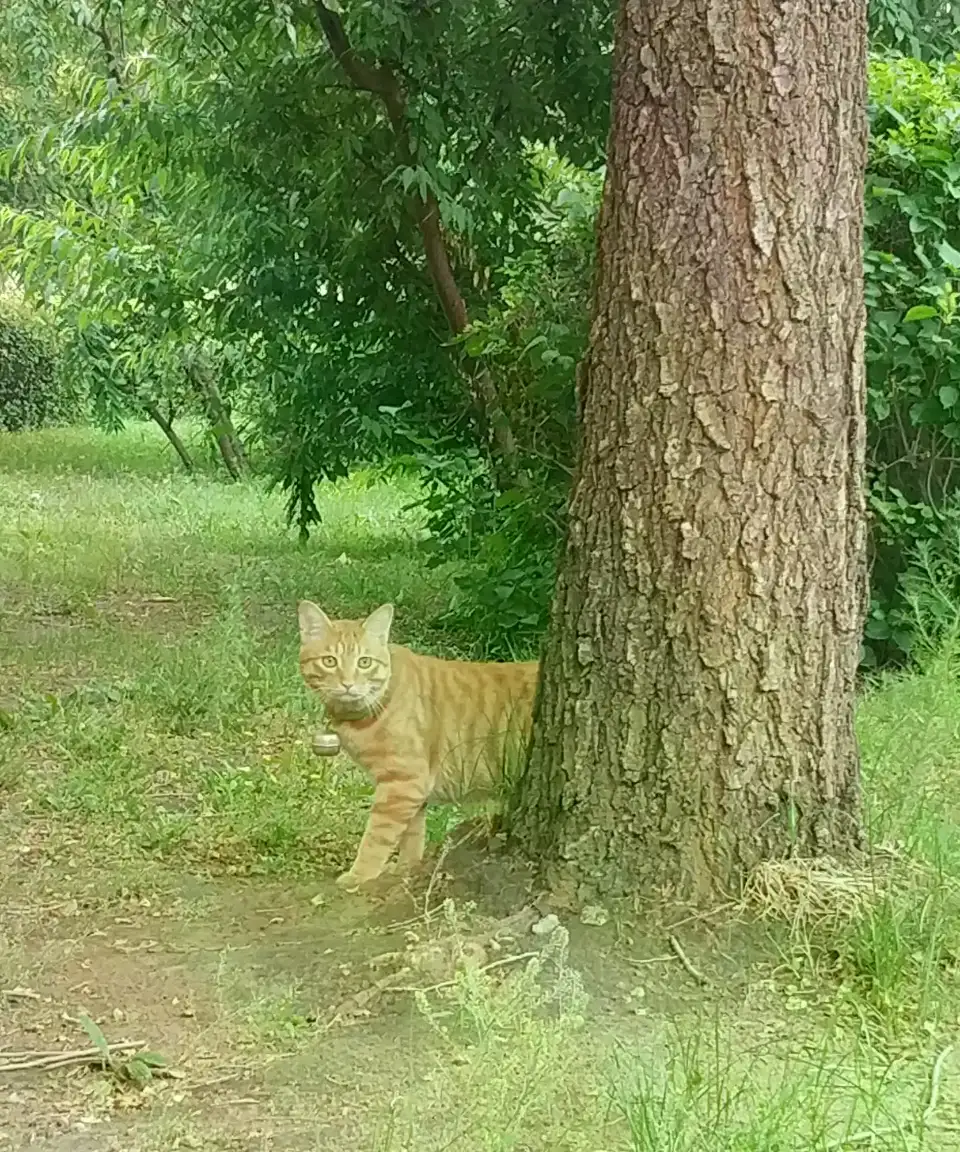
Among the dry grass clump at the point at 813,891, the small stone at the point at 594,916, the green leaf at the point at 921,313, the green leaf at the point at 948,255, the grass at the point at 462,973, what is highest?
the green leaf at the point at 948,255

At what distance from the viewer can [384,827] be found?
3.83 metres

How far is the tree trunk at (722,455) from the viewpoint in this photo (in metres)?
3.18

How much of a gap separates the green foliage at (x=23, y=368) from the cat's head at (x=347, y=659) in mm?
18889

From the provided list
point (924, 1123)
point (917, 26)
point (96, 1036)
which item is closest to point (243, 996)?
point (96, 1036)

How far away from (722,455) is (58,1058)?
188 cm

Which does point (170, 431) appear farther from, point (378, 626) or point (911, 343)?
point (378, 626)

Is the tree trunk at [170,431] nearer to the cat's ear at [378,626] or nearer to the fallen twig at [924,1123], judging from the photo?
the cat's ear at [378,626]

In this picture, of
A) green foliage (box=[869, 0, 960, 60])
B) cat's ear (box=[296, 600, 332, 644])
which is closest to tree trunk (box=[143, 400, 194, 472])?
green foliage (box=[869, 0, 960, 60])

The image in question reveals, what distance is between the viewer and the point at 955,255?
223 inches

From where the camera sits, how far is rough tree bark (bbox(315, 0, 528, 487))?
6699 mm

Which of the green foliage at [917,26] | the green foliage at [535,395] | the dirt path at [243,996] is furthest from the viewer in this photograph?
the green foliage at [917,26]

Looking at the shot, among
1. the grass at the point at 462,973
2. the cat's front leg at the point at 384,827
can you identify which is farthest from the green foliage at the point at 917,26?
the cat's front leg at the point at 384,827

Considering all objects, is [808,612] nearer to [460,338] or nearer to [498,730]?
[498,730]

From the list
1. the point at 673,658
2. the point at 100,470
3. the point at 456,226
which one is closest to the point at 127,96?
the point at 456,226
